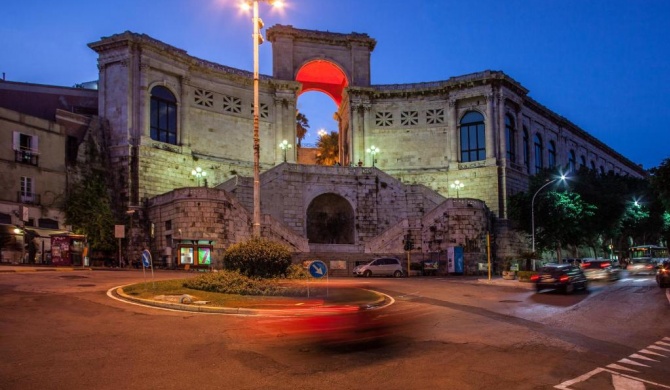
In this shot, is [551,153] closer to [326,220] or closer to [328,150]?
[328,150]

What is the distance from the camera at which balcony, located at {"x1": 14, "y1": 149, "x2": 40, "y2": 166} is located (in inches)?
1501

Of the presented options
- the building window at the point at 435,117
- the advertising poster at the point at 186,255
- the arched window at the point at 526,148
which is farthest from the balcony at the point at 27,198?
the arched window at the point at 526,148

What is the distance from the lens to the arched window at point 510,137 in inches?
2366

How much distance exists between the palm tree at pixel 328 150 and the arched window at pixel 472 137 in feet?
75.4

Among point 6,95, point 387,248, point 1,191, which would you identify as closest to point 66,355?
point 1,191

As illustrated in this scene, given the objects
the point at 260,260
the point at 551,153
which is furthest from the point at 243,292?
the point at 551,153

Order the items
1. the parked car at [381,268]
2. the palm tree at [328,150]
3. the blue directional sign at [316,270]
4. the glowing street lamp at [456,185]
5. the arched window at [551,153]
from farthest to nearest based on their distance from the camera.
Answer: the palm tree at [328,150] → the arched window at [551,153] → the glowing street lamp at [456,185] → the parked car at [381,268] → the blue directional sign at [316,270]

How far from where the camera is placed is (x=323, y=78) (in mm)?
67312

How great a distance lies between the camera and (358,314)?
15203 millimetres

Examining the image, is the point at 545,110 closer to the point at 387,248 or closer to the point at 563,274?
the point at 387,248

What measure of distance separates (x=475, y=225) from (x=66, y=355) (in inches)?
1616

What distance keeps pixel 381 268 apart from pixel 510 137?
29084 mm

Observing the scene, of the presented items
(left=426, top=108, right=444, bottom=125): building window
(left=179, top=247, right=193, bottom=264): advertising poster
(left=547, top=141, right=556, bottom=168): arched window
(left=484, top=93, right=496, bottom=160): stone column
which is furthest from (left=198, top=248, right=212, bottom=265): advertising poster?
(left=547, top=141, right=556, bottom=168): arched window

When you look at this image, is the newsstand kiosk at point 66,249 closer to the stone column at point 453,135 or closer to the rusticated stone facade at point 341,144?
the rusticated stone facade at point 341,144
